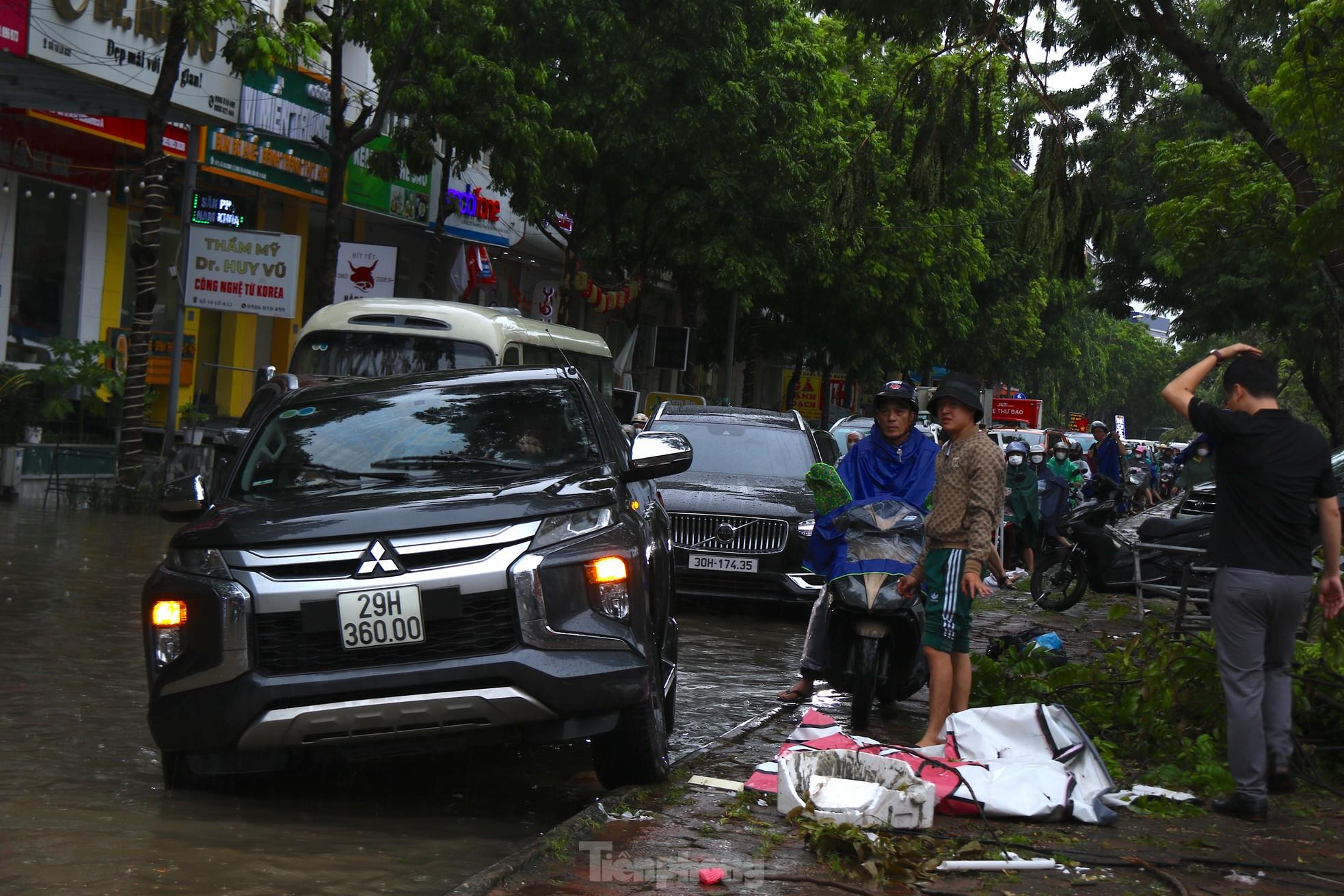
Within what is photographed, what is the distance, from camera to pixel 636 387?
44.2 m

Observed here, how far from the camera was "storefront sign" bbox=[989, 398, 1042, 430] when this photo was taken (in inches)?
2169

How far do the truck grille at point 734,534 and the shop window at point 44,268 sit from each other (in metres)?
11.0

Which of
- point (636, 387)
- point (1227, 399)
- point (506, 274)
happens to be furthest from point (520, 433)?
point (636, 387)

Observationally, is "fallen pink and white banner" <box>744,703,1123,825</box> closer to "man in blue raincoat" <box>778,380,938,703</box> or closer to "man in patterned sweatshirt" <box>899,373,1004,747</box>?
"man in patterned sweatshirt" <box>899,373,1004,747</box>

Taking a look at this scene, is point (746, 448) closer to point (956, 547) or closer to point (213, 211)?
point (956, 547)

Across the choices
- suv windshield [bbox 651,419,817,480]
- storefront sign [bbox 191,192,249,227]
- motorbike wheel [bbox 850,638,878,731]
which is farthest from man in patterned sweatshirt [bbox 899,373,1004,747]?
storefront sign [bbox 191,192,249,227]

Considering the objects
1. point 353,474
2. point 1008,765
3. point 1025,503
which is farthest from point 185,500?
point 1025,503

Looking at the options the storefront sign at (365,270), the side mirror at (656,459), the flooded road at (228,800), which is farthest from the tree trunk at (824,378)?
the side mirror at (656,459)

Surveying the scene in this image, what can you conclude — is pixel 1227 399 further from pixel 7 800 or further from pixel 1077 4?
pixel 1077 4

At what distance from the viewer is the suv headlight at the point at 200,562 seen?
564cm

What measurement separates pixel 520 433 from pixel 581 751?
1.62 meters

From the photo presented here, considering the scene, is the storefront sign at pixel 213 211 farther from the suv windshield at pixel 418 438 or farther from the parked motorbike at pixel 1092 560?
the suv windshield at pixel 418 438

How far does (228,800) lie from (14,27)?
13417mm

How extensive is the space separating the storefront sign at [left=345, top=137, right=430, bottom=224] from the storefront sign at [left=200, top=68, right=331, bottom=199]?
0.75 metres
